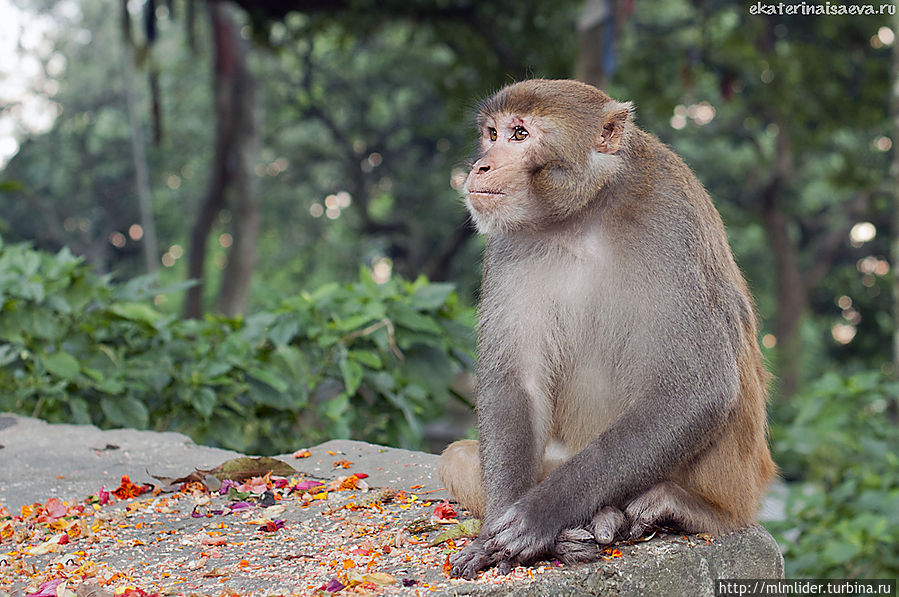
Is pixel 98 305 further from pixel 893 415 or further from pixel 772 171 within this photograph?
pixel 772 171

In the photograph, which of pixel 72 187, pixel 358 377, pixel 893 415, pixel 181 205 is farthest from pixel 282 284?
pixel 358 377

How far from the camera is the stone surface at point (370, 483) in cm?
208

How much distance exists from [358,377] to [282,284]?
18927 mm

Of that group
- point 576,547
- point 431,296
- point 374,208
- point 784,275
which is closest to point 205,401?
point 431,296

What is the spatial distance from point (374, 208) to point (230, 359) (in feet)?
60.8

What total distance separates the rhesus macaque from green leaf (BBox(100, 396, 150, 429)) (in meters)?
1.78

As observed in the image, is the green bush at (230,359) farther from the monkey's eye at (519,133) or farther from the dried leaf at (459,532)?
the monkey's eye at (519,133)

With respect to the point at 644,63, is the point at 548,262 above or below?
below

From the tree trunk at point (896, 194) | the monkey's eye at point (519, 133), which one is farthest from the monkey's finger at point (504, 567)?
the tree trunk at point (896, 194)

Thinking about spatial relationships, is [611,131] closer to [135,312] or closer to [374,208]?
[135,312]

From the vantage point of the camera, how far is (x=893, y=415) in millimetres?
12219

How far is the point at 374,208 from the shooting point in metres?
22.2

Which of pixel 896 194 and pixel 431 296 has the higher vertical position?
pixel 896 194

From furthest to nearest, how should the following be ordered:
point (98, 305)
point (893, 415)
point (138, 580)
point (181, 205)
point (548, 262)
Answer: point (181, 205) → point (893, 415) → point (98, 305) → point (548, 262) → point (138, 580)
